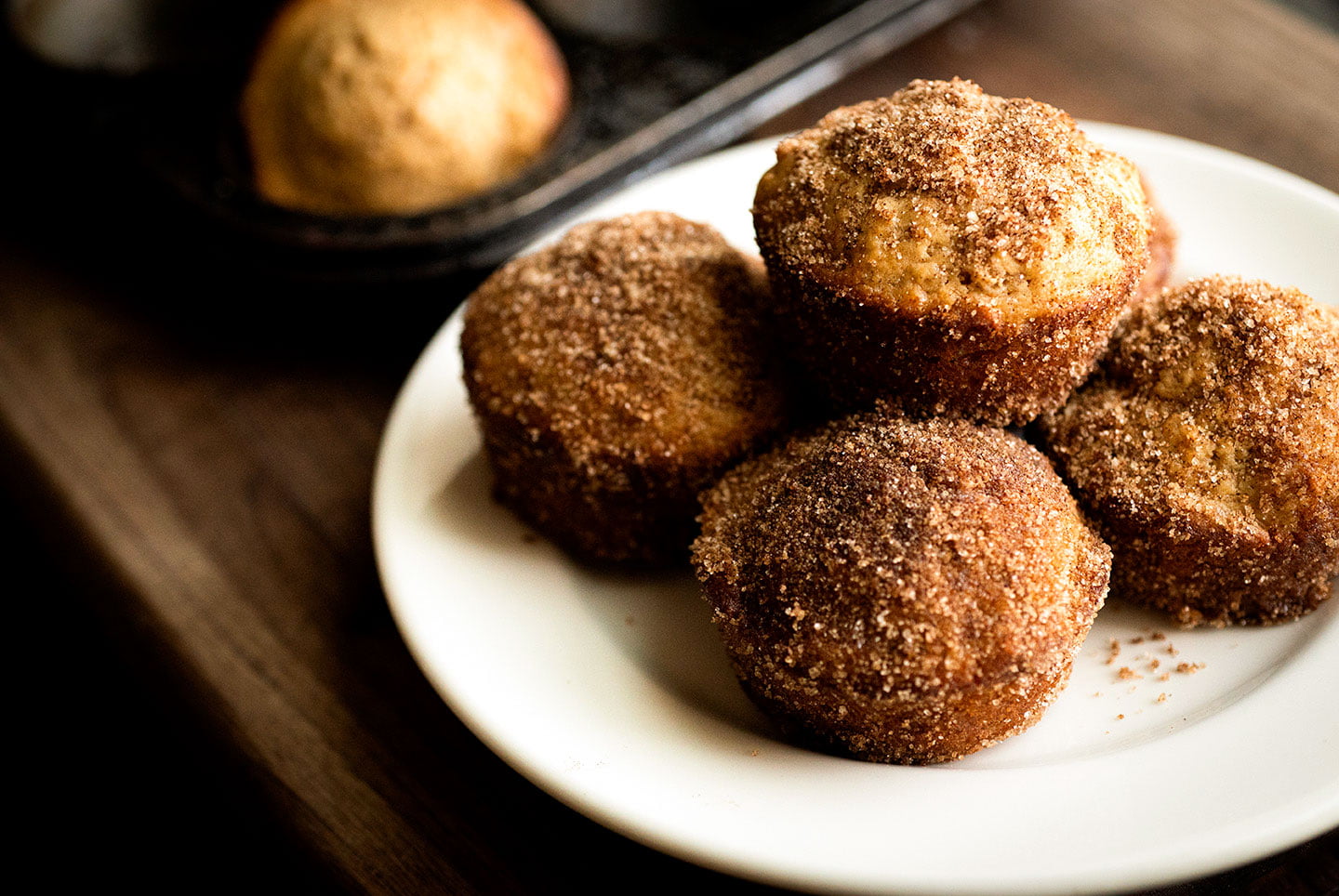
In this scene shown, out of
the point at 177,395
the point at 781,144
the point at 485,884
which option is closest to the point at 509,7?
the point at 177,395

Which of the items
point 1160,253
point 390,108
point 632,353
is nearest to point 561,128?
point 390,108

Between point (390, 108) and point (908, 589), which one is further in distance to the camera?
point (390, 108)

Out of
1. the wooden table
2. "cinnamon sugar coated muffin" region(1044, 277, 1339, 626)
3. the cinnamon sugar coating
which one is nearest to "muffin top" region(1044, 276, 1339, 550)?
"cinnamon sugar coated muffin" region(1044, 277, 1339, 626)

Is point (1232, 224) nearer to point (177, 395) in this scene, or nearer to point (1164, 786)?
point (1164, 786)

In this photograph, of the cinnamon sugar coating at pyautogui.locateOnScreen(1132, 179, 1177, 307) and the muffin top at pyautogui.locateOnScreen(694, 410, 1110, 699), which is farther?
the cinnamon sugar coating at pyautogui.locateOnScreen(1132, 179, 1177, 307)

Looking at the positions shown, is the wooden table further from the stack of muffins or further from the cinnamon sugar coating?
the cinnamon sugar coating

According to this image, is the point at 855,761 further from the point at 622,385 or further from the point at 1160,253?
the point at 1160,253
